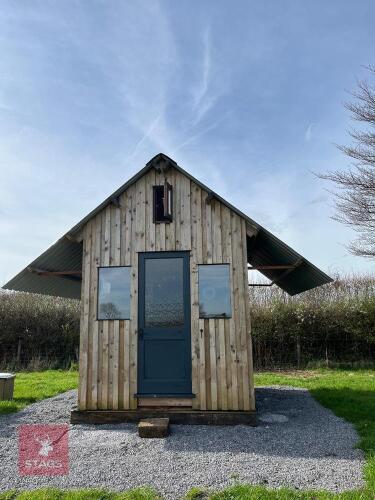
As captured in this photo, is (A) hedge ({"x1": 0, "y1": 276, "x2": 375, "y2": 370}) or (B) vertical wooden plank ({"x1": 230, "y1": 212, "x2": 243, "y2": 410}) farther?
(A) hedge ({"x1": 0, "y1": 276, "x2": 375, "y2": 370})

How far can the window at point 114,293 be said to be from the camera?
22.2 ft

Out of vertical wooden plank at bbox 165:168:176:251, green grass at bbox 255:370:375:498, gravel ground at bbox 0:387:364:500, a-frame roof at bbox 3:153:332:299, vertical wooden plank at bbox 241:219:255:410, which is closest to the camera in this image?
gravel ground at bbox 0:387:364:500

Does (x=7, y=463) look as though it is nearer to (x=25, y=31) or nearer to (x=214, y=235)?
(x=214, y=235)

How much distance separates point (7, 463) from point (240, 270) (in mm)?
4127

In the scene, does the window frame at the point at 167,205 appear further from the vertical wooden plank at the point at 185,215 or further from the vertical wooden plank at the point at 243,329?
the vertical wooden plank at the point at 243,329

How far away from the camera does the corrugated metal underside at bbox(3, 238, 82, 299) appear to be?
745 centimetres

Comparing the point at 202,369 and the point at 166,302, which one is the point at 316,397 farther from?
the point at 166,302

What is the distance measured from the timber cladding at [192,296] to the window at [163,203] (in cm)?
Answer: 9

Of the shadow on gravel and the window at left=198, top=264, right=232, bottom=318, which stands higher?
the window at left=198, top=264, right=232, bottom=318

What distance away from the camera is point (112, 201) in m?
7.12

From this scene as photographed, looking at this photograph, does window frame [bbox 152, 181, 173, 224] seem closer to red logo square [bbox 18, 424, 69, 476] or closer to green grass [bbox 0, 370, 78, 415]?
red logo square [bbox 18, 424, 69, 476]

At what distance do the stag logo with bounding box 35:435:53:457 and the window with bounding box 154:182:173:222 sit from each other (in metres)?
3.71

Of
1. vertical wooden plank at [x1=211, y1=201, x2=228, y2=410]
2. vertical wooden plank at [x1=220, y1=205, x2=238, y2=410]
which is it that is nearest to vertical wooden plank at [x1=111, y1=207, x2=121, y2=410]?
vertical wooden plank at [x1=211, y1=201, x2=228, y2=410]

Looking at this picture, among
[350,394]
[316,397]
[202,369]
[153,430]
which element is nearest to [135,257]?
[202,369]
